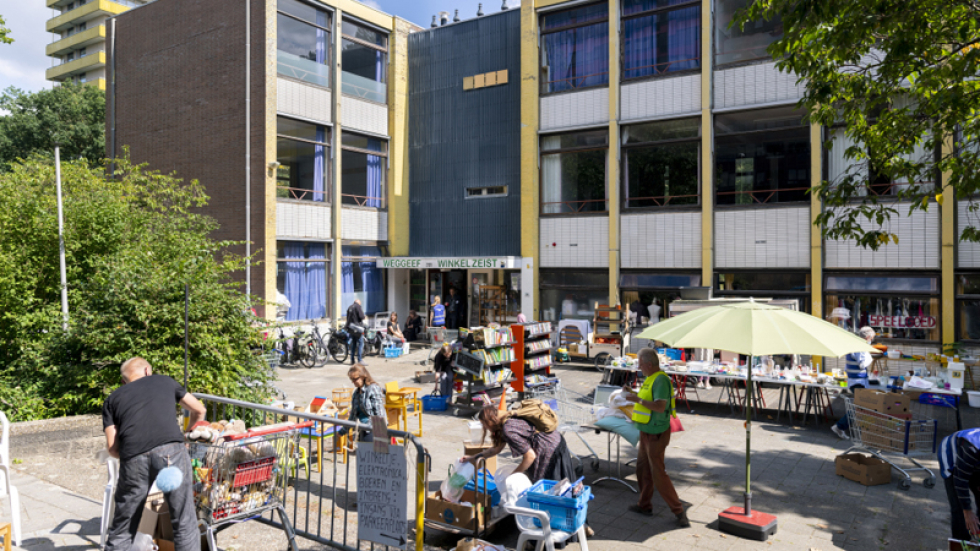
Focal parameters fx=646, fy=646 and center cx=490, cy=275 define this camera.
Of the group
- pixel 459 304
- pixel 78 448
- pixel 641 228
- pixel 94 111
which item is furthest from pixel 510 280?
pixel 94 111

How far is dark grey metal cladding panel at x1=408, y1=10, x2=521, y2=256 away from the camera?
72.7 feet

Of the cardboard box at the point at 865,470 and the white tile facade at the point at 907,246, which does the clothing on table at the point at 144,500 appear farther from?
the white tile facade at the point at 907,246

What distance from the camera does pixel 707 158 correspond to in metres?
18.5

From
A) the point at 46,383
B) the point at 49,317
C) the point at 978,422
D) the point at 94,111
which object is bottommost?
the point at 978,422

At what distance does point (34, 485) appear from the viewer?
25.1 feet

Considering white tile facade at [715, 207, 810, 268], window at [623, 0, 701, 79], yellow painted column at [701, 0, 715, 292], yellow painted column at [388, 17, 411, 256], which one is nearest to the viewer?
white tile facade at [715, 207, 810, 268]

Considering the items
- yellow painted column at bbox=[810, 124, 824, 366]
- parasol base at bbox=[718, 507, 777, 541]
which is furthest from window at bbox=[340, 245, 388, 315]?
parasol base at bbox=[718, 507, 777, 541]

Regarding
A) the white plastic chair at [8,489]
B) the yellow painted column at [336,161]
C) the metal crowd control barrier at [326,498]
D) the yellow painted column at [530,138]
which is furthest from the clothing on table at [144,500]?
the yellow painted column at [336,161]

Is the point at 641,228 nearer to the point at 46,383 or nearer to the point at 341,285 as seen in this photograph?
the point at 341,285

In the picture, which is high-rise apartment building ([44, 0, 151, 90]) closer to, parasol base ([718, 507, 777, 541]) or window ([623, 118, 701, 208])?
window ([623, 118, 701, 208])

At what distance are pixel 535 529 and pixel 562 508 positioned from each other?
0.29 meters

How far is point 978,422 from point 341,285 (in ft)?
59.8

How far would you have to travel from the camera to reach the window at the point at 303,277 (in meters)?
21.3

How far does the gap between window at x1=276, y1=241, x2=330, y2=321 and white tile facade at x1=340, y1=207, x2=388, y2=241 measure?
102cm
